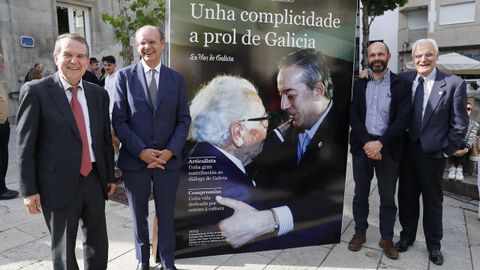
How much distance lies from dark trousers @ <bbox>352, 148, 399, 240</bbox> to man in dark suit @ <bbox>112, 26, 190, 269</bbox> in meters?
1.69

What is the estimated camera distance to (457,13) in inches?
967

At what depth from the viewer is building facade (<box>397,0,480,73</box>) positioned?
23.8m

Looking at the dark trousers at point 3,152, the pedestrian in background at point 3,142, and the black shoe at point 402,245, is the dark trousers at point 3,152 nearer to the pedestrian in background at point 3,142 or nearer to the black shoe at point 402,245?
the pedestrian in background at point 3,142

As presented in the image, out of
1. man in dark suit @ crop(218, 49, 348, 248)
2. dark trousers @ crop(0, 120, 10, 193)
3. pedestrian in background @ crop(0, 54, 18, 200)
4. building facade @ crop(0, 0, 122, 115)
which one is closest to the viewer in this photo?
man in dark suit @ crop(218, 49, 348, 248)

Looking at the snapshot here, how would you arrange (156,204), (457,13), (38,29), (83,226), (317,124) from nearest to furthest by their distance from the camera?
(83,226) → (156,204) → (317,124) → (38,29) → (457,13)

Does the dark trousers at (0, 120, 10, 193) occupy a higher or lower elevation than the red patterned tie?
lower

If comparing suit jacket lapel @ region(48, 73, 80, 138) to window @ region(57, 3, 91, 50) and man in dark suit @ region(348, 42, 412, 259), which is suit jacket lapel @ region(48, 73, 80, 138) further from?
window @ region(57, 3, 91, 50)

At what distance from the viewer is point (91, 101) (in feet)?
7.84

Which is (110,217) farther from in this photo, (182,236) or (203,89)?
(203,89)

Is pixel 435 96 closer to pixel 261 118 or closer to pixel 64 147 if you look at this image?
pixel 261 118

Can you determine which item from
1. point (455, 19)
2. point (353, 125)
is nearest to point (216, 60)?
point (353, 125)

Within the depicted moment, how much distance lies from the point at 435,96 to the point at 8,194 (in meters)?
5.05

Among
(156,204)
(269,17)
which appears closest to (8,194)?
(156,204)

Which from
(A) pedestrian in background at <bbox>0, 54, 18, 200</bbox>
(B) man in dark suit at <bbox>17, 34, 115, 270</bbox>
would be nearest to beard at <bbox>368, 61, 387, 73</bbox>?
(B) man in dark suit at <bbox>17, 34, 115, 270</bbox>
